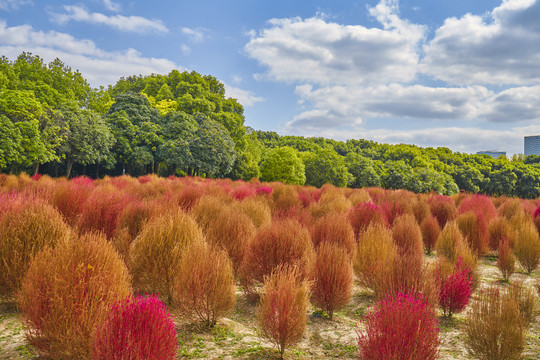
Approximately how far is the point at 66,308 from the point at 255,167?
132 feet

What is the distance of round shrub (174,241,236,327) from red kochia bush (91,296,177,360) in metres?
1.18

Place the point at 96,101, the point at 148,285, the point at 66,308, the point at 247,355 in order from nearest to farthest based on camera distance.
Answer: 1. the point at 66,308
2. the point at 247,355
3. the point at 148,285
4. the point at 96,101

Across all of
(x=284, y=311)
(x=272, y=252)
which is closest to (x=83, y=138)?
(x=272, y=252)

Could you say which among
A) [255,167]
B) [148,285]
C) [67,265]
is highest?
[255,167]

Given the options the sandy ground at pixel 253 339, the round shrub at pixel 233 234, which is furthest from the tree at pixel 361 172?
the sandy ground at pixel 253 339

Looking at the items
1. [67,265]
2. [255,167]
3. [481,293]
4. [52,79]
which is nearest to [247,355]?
[67,265]

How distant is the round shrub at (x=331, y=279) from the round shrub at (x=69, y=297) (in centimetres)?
252

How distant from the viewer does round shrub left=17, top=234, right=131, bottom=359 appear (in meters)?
2.77

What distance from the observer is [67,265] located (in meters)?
2.94

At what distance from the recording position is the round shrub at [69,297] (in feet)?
9.09

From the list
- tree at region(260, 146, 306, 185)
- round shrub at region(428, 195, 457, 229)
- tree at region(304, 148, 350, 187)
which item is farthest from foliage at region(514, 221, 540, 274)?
tree at region(304, 148, 350, 187)

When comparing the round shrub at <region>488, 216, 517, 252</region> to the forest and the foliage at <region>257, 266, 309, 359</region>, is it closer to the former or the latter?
the foliage at <region>257, 266, 309, 359</region>

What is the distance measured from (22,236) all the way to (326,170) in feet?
144

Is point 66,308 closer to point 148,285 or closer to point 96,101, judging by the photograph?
point 148,285
